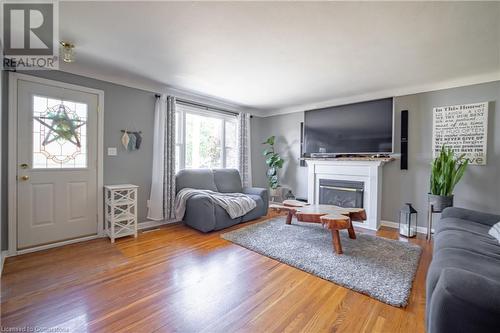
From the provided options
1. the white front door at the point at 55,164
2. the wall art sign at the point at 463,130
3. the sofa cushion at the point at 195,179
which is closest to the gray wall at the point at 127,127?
the white front door at the point at 55,164

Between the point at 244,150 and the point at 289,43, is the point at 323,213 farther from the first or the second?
the point at 244,150

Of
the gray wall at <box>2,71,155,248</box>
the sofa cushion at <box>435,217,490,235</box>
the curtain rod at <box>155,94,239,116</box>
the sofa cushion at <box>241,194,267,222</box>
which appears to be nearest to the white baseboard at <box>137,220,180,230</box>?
the gray wall at <box>2,71,155,248</box>

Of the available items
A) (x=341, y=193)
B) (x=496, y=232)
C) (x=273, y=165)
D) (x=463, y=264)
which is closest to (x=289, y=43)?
(x=463, y=264)

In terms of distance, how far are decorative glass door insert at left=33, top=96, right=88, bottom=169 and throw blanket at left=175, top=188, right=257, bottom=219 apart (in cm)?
137

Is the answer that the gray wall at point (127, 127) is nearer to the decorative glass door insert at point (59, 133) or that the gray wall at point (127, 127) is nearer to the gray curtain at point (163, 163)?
the gray curtain at point (163, 163)

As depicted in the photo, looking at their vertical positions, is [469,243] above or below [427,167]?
below

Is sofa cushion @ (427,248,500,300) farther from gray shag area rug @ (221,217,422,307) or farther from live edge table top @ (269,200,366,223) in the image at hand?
live edge table top @ (269,200,366,223)

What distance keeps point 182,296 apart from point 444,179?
11.0 ft

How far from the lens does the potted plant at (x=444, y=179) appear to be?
2832 millimetres

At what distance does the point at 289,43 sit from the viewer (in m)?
2.18

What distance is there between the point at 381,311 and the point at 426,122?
118 inches

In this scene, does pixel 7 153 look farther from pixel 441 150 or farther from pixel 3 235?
pixel 441 150

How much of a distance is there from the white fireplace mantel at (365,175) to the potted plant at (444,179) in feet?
2.20

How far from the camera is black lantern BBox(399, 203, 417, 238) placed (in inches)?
124
